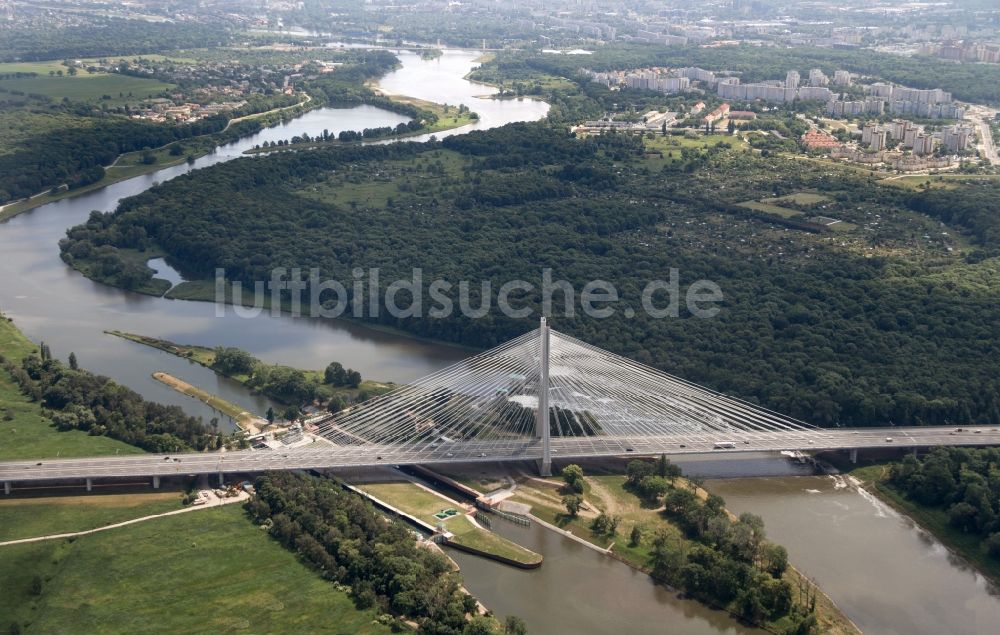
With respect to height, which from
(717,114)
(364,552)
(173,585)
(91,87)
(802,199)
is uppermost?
(717,114)

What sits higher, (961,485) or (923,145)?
(923,145)

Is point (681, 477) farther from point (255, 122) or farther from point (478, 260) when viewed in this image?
point (255, 122)

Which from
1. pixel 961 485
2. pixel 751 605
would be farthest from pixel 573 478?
pixel 961 485

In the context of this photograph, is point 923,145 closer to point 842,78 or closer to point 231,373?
point 842,78

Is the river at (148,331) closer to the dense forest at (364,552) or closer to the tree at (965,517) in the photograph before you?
the dense forest at (364,552)

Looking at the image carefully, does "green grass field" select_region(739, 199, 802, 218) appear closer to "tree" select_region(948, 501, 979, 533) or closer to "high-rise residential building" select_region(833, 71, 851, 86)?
"tree" select_region(948, 501, 979, 533)

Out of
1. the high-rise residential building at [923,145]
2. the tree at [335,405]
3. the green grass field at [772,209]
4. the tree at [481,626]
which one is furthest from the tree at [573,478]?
the high-rise residential building at [923,145]

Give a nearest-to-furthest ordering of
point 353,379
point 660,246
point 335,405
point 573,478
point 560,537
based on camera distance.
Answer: point 560,537, point 573,478, point 335,405, point 353,379, point 660,246
